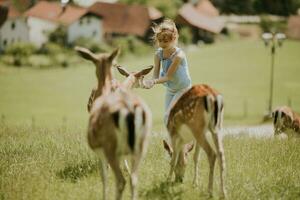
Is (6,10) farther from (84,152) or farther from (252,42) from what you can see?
(84,152)

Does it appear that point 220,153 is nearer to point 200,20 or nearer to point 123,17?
point 200,20

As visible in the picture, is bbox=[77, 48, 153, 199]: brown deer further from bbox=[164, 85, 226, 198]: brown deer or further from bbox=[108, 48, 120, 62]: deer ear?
bbox=[164, 85, 226, 198]: brown deer

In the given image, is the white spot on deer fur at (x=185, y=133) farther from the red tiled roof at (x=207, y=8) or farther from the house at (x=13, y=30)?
the red tiled roof at (x=207, y=8)

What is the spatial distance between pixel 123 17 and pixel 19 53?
2377 centimetres

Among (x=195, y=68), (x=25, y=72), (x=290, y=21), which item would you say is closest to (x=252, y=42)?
(x=290, y=21)

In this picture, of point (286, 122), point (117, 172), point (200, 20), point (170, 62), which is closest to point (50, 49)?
point (200, 20)

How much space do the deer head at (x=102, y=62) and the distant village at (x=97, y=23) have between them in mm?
61139

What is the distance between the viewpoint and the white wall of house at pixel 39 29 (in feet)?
228

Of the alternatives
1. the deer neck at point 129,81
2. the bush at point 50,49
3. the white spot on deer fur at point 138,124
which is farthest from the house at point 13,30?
the white spot on deer fur at point 138,124

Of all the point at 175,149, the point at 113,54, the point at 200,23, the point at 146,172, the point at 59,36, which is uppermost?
the point at 113,54

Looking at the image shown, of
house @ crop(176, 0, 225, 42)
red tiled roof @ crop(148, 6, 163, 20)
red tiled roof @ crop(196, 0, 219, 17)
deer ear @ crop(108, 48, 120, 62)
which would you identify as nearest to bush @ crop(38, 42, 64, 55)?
red tiled roof @ crop(148, 6, 163, 20)

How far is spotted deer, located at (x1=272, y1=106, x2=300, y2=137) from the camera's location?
46.3 ft

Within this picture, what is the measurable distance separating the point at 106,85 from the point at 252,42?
63016 mm

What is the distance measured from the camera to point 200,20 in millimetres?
75875
